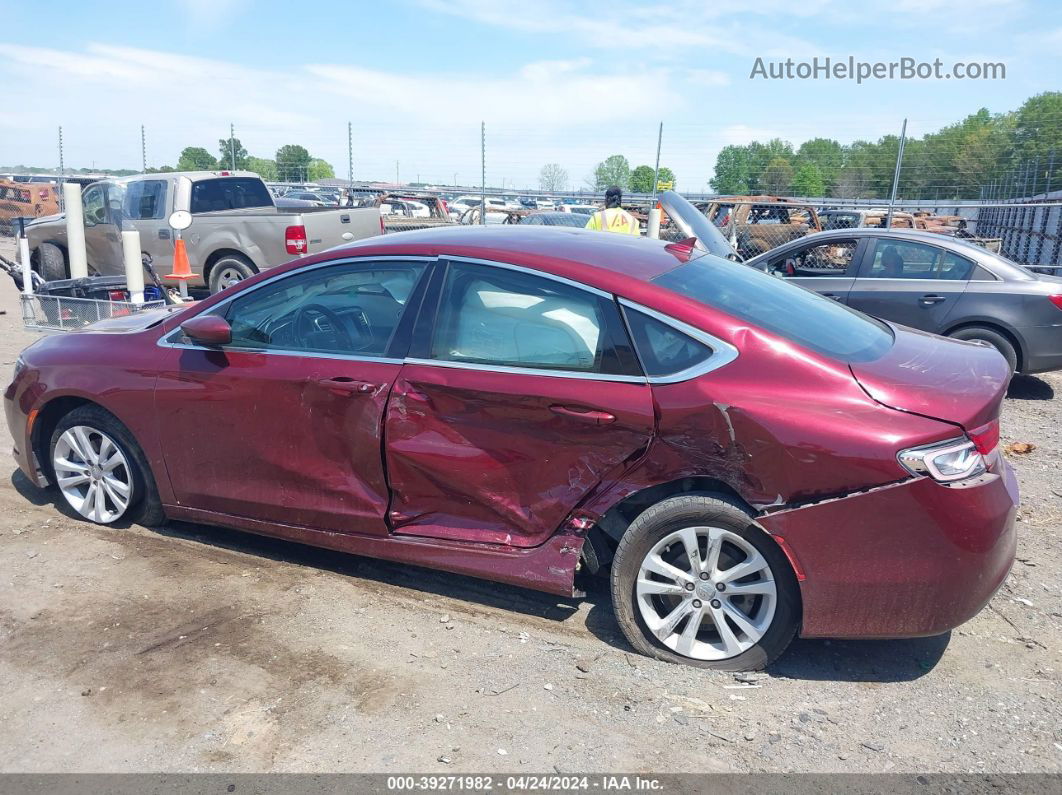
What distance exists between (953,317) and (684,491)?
19.4ft

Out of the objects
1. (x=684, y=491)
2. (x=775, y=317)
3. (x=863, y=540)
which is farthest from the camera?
(x=775, y=317)

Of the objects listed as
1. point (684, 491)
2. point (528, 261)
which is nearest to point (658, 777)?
point (684, 491)

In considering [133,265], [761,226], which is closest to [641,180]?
[761,226]

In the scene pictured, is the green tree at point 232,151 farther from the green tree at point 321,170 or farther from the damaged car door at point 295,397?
the green tree at point 321,170

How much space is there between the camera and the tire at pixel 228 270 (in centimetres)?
1129

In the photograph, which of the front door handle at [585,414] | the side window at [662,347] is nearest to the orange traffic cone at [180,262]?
the front door handle at [585,414]

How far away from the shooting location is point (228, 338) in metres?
4.18

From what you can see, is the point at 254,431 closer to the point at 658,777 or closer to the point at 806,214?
the point at 658,777

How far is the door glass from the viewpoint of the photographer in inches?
324

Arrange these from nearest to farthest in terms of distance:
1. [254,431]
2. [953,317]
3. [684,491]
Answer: [684,491] → [254,431] → [953,317]

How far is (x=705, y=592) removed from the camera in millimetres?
3396

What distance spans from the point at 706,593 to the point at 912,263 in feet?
20.3

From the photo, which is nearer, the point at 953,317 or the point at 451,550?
the point at 451,550

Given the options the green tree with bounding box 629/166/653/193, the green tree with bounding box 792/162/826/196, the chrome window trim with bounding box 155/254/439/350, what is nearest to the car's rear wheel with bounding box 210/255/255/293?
the chrome window trim with bounding box 155/254/439/350
